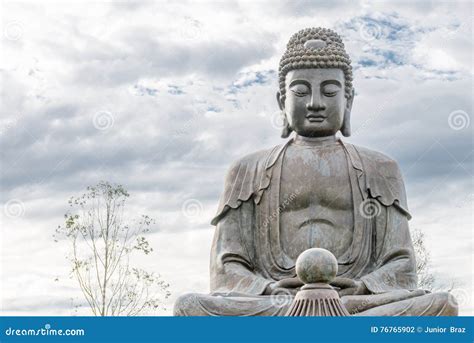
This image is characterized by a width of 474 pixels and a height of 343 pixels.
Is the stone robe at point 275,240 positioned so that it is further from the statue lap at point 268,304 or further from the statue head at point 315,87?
the statue head at point 315,87

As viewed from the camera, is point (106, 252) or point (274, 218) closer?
point (274, 218)

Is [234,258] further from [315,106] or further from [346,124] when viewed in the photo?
[346,124]

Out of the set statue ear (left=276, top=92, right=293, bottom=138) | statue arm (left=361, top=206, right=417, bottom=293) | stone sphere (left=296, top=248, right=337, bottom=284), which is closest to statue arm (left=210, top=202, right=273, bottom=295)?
statue ear (left=276, top=92, right=293, bottom=138)

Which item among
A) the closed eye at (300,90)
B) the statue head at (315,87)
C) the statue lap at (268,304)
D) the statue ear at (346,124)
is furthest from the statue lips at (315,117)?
the statue lap at (268,304)

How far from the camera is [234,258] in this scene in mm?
10273

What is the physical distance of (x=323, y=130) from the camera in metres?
10.6

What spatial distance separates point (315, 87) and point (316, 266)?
290 cm

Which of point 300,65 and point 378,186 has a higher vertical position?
point 300,65

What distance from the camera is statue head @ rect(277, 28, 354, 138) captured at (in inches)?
416

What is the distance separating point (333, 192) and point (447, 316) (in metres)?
2.08

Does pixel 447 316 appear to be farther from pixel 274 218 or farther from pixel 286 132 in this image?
pixel 286 132

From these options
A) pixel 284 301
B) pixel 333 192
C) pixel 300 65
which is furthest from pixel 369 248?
pixel 300 65

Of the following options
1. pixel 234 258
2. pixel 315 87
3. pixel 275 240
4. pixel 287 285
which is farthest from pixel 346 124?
pixel 287 285

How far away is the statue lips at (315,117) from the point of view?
1056cm
